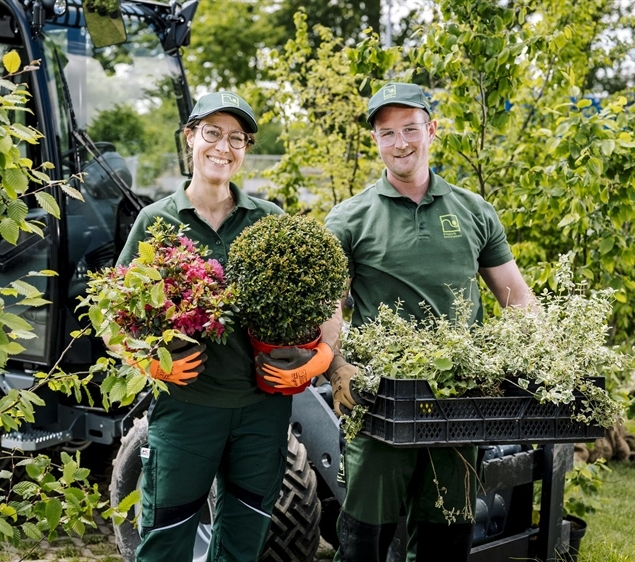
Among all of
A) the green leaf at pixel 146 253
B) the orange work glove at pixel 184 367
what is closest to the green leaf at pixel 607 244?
the orange work glove at pixel 184 367

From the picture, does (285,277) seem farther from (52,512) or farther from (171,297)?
(52,512)

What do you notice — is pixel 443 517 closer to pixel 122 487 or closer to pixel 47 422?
pixel 122 487

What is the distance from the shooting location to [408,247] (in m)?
3.03

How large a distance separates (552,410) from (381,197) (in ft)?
3.29

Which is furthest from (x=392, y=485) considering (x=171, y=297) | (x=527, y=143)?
(x=527, y=143)

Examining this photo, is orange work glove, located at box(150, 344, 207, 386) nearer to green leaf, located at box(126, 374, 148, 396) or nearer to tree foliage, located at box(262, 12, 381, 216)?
green leaf, located at box(126, 374, 148, 396)

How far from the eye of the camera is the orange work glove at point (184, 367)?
252 centimetres

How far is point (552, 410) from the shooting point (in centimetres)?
271

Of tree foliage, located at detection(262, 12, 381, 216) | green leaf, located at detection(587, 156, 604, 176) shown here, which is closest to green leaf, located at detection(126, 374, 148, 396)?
green leaf, located at detection(587, 156, 604, 176)

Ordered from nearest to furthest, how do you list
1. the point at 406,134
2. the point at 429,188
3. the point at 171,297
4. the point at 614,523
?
the point at 171,297
the point at 406,134
the point at 429,188
the point at 614,523

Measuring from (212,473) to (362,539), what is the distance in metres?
0.60

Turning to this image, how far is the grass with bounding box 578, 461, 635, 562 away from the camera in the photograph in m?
4.22

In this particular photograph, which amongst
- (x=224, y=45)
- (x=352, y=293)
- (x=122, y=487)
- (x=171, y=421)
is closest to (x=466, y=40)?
(x=352, y=293)

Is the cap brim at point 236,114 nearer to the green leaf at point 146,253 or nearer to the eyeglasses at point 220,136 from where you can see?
the eyeglasses at point 220,136
